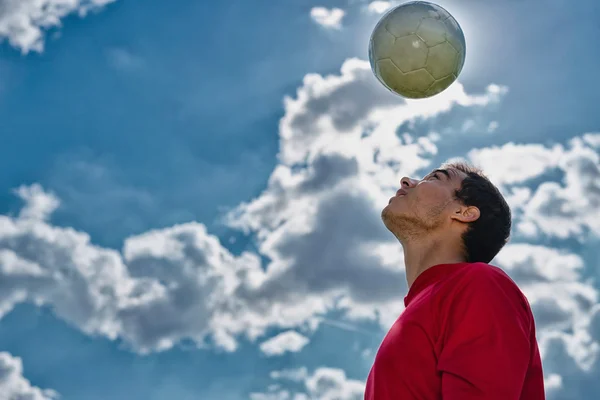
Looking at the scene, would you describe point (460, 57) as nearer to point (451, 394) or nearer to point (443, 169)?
point (443, 169)

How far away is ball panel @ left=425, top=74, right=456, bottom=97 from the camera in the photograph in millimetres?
9688

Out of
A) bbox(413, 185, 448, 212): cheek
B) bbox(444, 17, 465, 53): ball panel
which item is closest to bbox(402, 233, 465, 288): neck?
bbox(413, 185, 448, 212): cheek

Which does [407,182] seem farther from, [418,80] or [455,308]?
[418,80]

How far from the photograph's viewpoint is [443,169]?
7.02 m

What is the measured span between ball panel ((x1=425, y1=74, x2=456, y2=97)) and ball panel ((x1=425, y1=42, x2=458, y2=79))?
0.09 metres

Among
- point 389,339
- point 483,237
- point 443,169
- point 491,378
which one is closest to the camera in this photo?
point 491,378

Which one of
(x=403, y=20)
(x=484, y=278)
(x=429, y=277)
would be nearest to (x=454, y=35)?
(x=403, y=20)

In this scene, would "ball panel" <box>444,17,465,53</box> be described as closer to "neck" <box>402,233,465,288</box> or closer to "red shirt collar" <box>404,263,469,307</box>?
"neck" <box>402,233,465,288</box>

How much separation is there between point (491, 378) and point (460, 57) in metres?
5.83

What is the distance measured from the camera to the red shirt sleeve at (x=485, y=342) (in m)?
4.88

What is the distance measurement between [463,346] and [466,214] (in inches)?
70.6

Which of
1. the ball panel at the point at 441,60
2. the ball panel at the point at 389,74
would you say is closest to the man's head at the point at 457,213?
the ball panel at the point at 441,60

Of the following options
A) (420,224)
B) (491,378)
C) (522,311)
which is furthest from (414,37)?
(491,378)

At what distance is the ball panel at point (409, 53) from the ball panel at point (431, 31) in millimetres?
77
